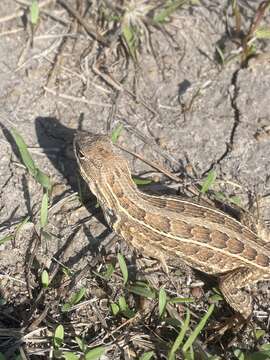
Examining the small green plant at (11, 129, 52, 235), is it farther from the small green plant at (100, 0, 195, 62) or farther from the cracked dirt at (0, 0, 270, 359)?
the small green plant at (100, 0, 195, 62)

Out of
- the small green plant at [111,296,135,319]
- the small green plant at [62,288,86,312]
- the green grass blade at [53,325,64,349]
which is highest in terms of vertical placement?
the small green plant at [62,288,86,312]

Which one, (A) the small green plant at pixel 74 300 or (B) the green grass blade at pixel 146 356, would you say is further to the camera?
(A) the small green plant at pixel 74 300

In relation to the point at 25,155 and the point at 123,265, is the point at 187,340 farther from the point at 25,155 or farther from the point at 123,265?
the point at 25,155

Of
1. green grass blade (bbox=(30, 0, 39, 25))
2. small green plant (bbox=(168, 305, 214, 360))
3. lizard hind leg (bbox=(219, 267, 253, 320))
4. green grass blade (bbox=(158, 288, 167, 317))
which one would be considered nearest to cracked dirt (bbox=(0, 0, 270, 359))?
lizard hind leg (bbox=(219, 267, 253, 320))

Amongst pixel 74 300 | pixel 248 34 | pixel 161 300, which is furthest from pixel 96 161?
pixel 248 34

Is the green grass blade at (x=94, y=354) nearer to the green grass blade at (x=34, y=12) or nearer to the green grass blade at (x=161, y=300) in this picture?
the green grass blade at (x=161, y=300)

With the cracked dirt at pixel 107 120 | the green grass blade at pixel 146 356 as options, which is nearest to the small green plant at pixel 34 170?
the cracked dirt at pixel 107 120

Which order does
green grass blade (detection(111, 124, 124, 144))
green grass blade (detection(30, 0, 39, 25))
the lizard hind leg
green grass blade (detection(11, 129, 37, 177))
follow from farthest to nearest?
green grass blade (detection(30, 0, 39, 25)), green grass blade (detection(111, 124, 124, 144)), green grass blade (detection(11, 129, 37, 177)), the lizard hind leg
